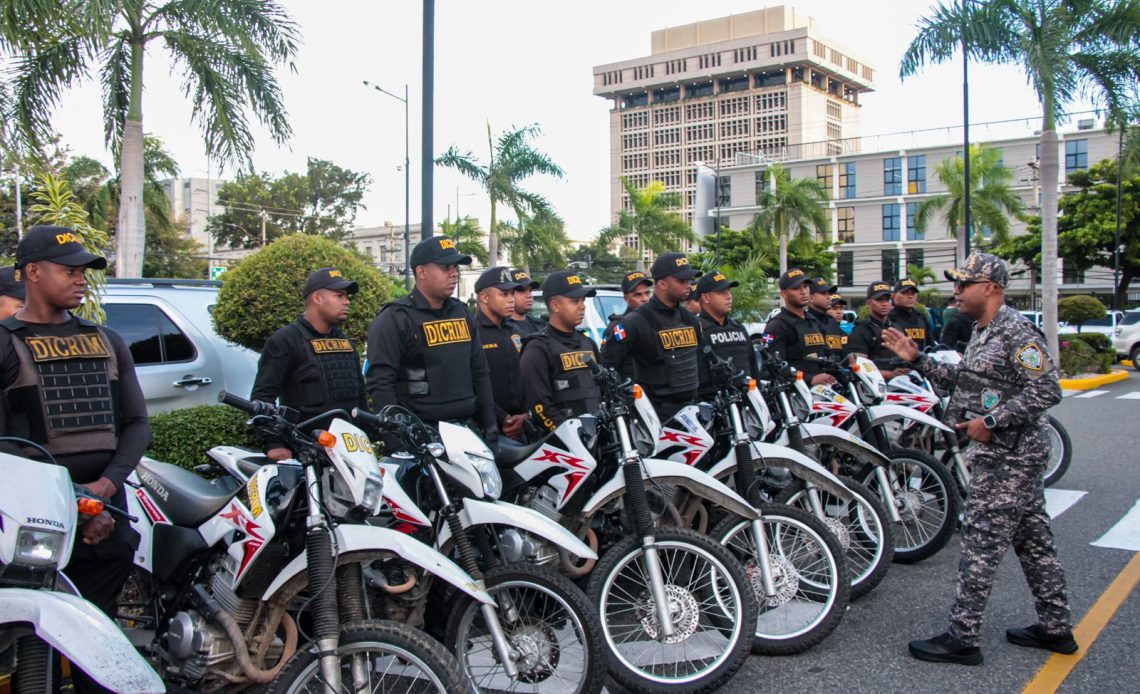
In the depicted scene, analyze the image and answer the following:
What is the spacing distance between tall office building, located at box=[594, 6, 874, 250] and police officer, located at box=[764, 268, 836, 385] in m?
121

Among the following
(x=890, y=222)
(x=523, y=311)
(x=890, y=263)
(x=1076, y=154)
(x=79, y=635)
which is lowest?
(x=79, y=635)

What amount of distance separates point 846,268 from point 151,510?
83.9 meters

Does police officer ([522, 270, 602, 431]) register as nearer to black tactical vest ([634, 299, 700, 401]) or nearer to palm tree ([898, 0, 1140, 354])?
black tactical vest ([634, 299, 700, 401])

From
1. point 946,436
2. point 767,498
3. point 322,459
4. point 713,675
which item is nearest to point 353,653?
point 322,459

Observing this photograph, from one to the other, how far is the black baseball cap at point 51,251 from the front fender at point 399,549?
1.43m

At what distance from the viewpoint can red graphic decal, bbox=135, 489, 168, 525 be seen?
3916 mm

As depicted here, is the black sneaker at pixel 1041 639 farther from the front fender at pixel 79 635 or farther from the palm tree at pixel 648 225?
the palm tree at pixel 648 225

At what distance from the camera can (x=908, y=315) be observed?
29.2 feet

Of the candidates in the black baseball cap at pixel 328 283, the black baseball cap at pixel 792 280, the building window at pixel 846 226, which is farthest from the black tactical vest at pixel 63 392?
Result: the building window at pixel 846 226

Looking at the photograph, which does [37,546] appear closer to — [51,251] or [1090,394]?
[51,251]

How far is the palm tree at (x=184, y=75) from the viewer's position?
12.3 meters

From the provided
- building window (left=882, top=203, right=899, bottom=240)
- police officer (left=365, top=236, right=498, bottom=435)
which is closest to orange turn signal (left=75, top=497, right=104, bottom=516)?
police officer (left=365, top=236, right=498, bottom=435)

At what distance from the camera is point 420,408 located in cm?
488

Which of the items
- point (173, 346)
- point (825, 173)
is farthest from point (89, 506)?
point (825, 173)
